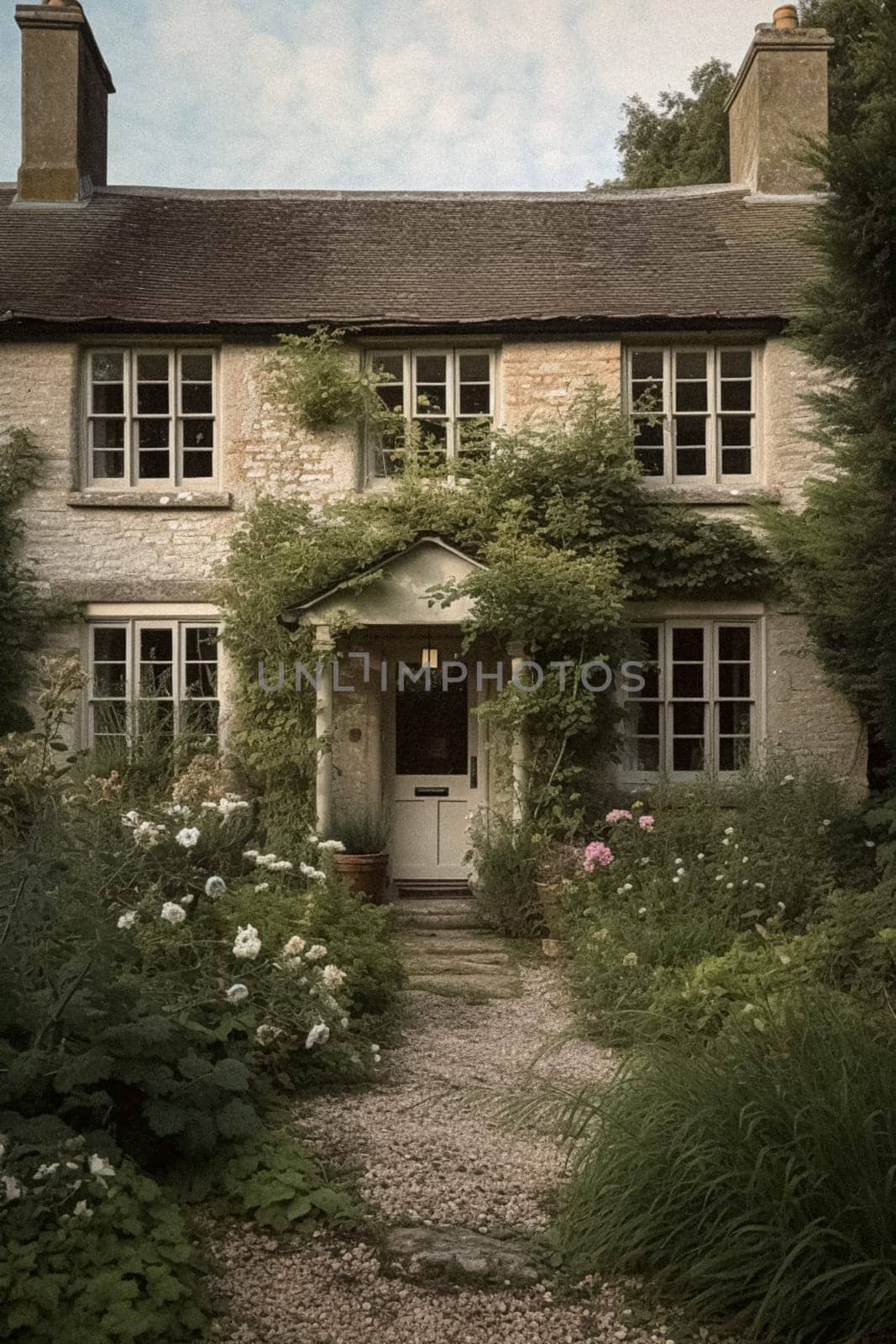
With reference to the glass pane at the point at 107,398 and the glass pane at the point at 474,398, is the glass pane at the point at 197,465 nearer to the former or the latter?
the glass pane at the point at 107,398

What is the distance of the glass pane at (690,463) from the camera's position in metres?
11.5

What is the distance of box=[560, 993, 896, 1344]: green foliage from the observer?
9.61 ft

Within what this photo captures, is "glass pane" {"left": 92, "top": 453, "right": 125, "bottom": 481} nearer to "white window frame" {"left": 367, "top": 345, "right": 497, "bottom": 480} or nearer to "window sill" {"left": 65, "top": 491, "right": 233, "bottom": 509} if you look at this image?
"window sill" {"left": 65, "top": 491, "right": 233, "bottom": 509}

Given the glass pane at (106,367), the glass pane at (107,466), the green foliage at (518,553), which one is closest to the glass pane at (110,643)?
the green foliage at (518,553)

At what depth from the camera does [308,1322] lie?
309 cm

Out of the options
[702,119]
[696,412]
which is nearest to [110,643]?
[696,412]

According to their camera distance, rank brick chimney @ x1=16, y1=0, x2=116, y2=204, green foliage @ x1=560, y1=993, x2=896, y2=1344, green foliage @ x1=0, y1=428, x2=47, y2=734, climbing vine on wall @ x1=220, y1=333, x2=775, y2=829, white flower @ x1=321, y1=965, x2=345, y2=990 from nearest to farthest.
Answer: green foliage @ x1=560, y1=993, x2=896, y2=1344, white flower @ x1=321, y1=965, x2=345, y2=990, climbing vine on wall @ x1=220, y1=333, x2=775, y2=829, green foliage @ x1=0, y1=428, x2=47, y2=734, brick chimney @ x1=16, y1=0, x2=116, y2=204

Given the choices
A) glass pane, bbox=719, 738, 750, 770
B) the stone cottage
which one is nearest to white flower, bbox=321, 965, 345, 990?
the stone cottage

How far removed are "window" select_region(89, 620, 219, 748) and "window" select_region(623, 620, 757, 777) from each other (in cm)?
422

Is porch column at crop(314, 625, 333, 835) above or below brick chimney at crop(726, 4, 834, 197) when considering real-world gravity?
below

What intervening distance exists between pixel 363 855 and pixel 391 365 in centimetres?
521

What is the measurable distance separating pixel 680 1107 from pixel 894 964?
2.51 metres

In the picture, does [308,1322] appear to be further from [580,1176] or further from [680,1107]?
[680,1107]

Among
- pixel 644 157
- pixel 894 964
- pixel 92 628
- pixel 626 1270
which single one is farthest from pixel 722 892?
pixel 644 157
